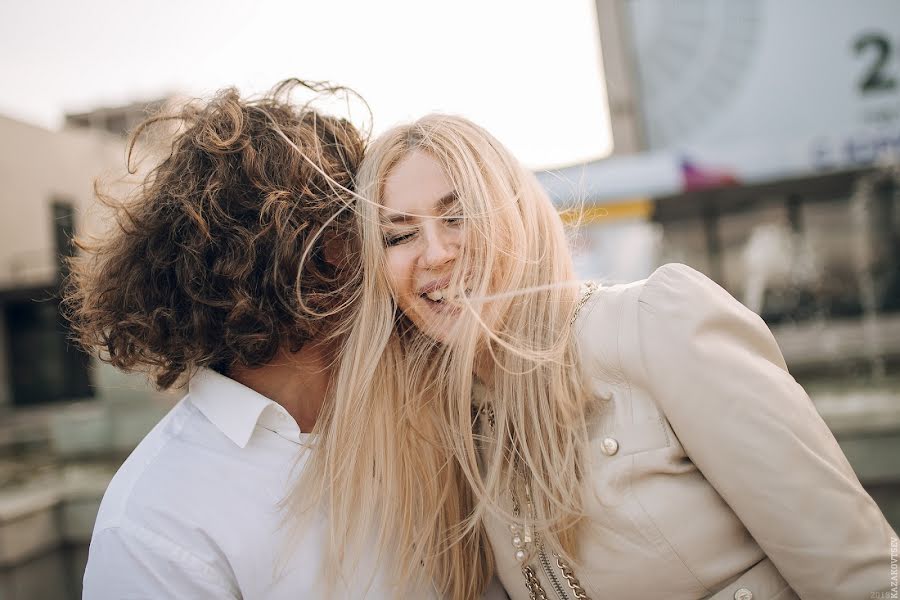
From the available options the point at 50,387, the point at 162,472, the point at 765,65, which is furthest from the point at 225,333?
the point at 50,387

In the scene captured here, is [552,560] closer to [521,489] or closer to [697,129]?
[521,489]

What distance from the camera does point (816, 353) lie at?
397 inches

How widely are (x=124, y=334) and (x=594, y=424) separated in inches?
49.6

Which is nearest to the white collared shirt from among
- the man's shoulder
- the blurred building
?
the man's shoulder

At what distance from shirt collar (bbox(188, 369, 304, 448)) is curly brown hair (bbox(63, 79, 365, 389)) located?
2.9 inches

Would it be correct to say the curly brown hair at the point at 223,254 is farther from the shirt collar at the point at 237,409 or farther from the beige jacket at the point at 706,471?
the beige jacket at the point at 706,471

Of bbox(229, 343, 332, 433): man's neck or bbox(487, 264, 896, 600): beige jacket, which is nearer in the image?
bbox(487, 264, 896, 600): beige jacket

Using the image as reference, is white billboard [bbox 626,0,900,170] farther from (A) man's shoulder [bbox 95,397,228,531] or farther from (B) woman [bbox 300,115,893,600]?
(A) man's shoulder [bbox 95,397,228,531]

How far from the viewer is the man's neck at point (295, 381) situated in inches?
77.7

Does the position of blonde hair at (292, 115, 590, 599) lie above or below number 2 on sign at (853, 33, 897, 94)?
below

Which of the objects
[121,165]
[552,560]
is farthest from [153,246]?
[552,560]

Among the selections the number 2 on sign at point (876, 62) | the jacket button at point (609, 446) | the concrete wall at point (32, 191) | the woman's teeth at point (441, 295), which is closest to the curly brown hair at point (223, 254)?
the woman's teeth at point (441, 295)

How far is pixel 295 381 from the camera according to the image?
2012mm

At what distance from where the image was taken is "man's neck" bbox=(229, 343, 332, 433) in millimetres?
1973
